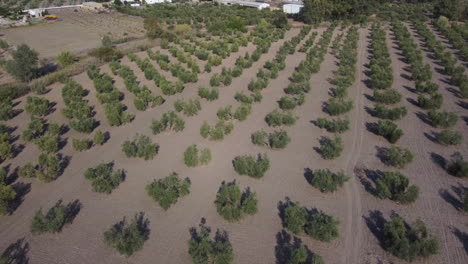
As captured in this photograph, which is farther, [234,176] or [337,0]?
[337,0]

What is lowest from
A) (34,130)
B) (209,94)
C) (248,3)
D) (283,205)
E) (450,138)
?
(283,205)

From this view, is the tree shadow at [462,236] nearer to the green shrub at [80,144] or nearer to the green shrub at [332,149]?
the green shrub at [332,149]

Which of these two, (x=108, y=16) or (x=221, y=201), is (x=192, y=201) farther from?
(x=108, y=16)

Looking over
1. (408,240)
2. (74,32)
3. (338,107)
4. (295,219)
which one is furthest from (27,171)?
(74,32)

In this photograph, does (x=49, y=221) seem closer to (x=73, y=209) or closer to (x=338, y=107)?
(x=73, y=209)

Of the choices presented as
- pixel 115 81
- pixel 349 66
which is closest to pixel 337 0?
pixel 349 66
